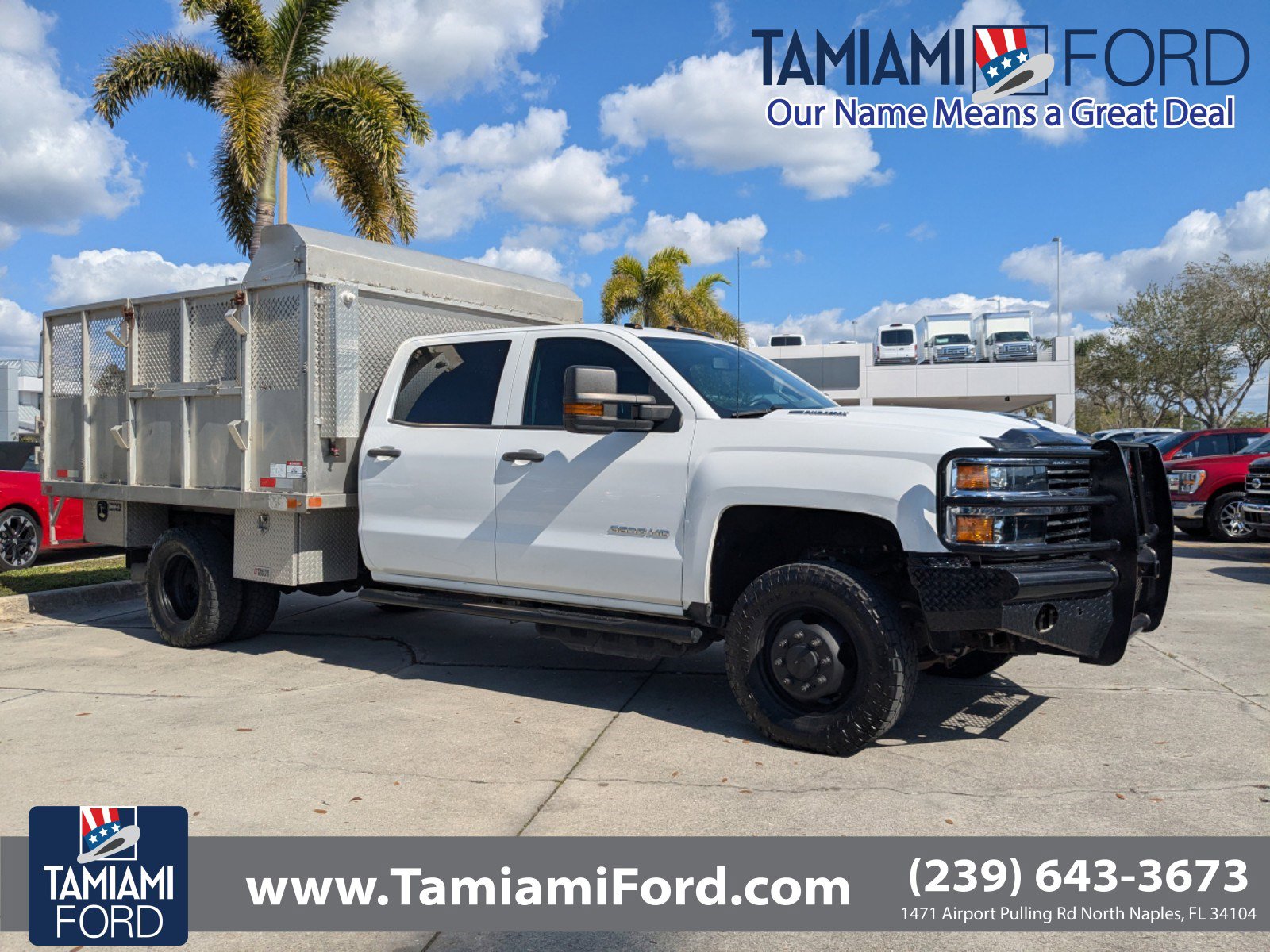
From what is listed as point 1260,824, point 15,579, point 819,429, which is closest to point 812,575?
point 819,429

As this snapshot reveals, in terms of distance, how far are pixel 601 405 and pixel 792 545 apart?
3.87ft

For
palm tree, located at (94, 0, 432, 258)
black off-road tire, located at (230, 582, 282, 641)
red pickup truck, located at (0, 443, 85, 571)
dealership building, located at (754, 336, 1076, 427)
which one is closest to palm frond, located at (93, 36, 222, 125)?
palm tree, located at (94, 0, 432, 258)

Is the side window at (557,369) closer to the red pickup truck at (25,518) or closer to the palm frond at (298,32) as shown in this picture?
the red pickup truck at (25,518)

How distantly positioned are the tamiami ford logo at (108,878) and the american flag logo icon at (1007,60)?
1176 cm

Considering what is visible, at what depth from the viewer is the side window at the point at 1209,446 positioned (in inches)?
618

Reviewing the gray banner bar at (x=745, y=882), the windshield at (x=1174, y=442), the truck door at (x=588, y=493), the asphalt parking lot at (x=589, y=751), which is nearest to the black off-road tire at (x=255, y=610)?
the asphalt parking lot at (x=589, y=751)

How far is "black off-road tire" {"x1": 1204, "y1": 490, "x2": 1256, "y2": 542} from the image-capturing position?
1483 centimetres

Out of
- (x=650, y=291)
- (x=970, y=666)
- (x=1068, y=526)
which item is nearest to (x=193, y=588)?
(x=970, y=666)

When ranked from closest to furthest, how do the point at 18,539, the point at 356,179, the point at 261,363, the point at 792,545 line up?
the point at 792,545
the point at 261,363
the point at 18,539
the point at 356,179

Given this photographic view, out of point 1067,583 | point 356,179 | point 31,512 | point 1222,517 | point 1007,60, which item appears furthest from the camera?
point 356,179

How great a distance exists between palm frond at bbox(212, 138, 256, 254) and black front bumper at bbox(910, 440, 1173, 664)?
15.2 metres

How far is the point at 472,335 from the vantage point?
6.22 m

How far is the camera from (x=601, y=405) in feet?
16.8

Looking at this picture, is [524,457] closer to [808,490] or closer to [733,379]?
[733,379]
